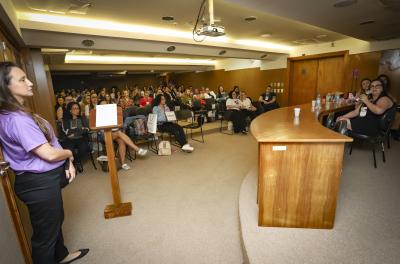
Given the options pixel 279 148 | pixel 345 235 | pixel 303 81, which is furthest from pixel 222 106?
pixel 345 235

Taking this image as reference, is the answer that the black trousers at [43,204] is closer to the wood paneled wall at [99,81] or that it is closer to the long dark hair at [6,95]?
the long dark hair at [6,95]

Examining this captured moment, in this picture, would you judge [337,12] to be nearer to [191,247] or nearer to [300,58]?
[191,247]

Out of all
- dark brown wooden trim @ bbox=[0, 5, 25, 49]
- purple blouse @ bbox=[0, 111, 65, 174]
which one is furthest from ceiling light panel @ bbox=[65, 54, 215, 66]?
purple blouse @ bbox=[0, 111, 65, 174]

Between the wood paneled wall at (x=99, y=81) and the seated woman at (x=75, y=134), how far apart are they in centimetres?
1030

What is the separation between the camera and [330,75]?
7.04 metres

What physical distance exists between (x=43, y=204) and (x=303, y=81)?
8.39 metres

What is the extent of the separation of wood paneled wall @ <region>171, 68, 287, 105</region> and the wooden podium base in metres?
7.37

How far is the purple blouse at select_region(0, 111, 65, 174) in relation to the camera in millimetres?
1219

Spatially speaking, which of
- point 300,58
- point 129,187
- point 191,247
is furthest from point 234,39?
point 191,247

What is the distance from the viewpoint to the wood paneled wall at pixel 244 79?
8344 mm

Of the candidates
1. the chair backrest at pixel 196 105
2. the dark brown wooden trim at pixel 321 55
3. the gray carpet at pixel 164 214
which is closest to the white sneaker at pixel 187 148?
the gray carpet at pixel 164 214

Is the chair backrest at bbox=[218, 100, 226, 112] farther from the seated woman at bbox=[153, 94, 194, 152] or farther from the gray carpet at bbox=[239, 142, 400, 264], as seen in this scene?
the gray carpet at bbox=[239, 142, 400, 264]

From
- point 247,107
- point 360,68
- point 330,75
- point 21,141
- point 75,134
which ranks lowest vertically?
point 75,134

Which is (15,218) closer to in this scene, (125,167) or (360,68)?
(125,167)
